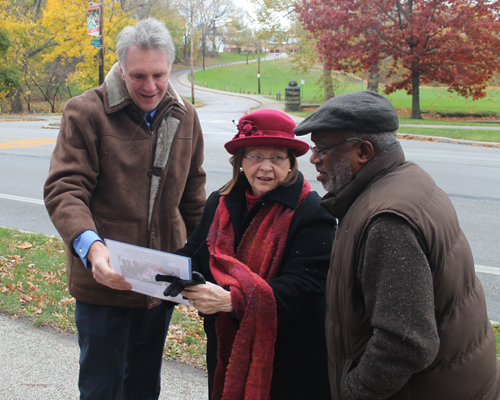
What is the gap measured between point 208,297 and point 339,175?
73 cm

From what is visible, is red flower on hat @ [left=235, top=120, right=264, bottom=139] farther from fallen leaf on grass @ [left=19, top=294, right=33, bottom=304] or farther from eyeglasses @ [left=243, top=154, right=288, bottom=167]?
fallen leaf on grass @ [left=19, top=294, right=33, bottom=304]

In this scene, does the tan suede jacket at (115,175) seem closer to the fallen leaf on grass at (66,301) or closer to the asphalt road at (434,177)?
the fallen leaf on grass at (66,301)

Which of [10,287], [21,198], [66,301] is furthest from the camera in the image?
[21,198]

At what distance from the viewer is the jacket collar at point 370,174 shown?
161 centimetres

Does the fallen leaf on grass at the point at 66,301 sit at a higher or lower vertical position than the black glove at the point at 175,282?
lower

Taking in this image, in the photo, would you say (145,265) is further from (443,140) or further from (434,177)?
(443,140)

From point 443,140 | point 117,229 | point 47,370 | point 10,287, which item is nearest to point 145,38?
point 117,229

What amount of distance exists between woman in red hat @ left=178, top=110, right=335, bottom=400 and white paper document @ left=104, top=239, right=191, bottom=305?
141 millimetres

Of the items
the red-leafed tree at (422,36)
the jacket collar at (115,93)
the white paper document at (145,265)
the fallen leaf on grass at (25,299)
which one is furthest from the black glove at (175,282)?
the red-leafed tree at (422,36)

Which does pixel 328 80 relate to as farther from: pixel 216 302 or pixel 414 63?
pixel 216 302

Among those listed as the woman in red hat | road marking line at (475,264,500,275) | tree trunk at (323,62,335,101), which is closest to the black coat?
the woman in red hat

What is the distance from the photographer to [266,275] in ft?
6.76

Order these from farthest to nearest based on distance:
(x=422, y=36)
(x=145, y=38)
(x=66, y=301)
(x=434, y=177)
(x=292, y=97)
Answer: (x=292, y=97) < (x=422, y=36) < (x=434, y=177) < (x=66, y=301) < (x=145, y=38)

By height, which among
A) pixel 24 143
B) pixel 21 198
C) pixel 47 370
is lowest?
pixel 47 370
